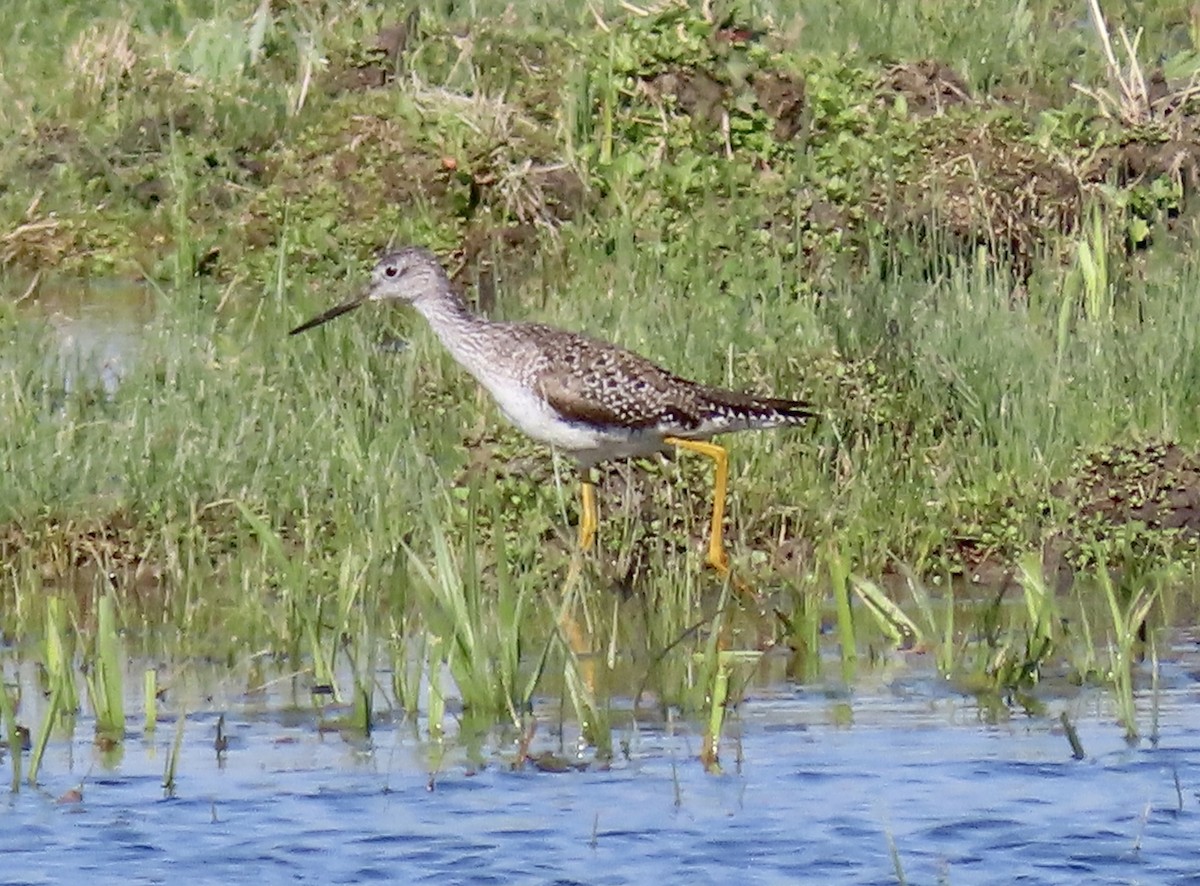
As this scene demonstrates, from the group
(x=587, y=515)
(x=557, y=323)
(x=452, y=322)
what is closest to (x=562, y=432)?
(x=587, y=515)

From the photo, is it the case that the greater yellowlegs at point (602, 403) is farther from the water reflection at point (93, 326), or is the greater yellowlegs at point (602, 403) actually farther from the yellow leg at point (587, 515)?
the water reflection at point (93, 326)

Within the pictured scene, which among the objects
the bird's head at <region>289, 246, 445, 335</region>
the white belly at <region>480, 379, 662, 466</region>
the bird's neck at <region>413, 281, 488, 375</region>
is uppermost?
the bird's head at <region>289, 246, 445, 335</region>

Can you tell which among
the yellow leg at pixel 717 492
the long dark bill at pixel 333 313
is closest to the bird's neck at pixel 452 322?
the long dark bill at pixel 333 313

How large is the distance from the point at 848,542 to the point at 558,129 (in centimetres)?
435

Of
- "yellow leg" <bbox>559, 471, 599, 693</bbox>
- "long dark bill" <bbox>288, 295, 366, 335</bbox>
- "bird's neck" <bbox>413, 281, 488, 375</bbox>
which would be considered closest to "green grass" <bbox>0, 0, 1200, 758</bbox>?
"yellow leg" <bbox>559, 471, 599, 693</bbox>

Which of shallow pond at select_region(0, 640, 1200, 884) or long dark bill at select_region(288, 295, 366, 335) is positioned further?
long dark bill at select_region(288, 295, 366, 335)

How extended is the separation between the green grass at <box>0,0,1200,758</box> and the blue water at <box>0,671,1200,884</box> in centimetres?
20

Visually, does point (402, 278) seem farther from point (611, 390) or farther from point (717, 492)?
point (717, 492)

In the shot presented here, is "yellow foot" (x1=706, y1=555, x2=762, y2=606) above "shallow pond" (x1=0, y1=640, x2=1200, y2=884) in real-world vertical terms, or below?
above

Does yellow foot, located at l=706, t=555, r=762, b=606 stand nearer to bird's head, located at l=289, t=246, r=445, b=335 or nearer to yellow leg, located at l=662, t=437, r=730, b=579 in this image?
yellow leg, located at l=662, t=437, r=730, b=579

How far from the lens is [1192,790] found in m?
6.64

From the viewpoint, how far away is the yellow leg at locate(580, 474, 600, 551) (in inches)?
344

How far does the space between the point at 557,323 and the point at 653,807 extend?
14.6 ft

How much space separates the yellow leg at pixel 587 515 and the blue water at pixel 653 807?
1.51 m
